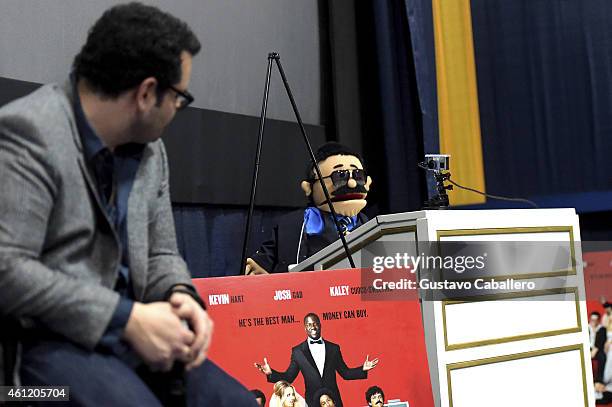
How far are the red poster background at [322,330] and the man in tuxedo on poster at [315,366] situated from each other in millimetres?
13

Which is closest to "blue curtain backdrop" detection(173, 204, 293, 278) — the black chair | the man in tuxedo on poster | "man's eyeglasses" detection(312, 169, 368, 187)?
"man's eyeglasses" detection(312, 169, 368, 187)

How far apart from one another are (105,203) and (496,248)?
1517 mm

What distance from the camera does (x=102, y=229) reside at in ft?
3.64

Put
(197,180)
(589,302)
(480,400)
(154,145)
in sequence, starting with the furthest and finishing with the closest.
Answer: (197,180)
(589,302)
(480,400)
(154,145)

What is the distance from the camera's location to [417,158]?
15.0 feet

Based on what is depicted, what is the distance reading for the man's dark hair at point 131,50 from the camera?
3.56ft

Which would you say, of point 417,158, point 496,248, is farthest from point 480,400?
point 417,158

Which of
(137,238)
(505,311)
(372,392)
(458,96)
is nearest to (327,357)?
(372,392)

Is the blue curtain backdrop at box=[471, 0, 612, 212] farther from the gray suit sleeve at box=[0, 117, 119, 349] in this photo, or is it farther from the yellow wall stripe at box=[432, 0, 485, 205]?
the gray suit sleeve at box=[0, 117, 119, 349]

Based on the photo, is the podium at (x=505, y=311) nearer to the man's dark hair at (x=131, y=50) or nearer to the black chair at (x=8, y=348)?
the man's dark hair at (x=131, y=50)

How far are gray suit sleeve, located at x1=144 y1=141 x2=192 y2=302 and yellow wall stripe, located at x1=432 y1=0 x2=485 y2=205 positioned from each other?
11.1 feet

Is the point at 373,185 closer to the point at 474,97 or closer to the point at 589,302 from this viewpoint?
the point at 474,97

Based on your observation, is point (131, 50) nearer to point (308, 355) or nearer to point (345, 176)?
point (308, 355)

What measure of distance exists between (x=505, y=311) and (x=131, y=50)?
5.36ft
